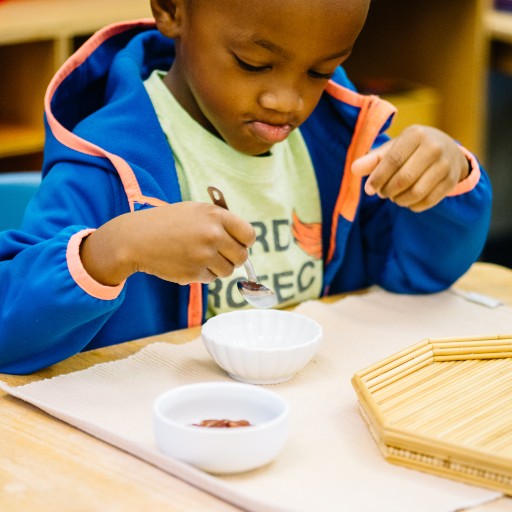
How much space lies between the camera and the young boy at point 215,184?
92 centimetres

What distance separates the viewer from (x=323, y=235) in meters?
1.36

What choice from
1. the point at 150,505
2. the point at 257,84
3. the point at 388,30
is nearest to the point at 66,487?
the point at 150,505

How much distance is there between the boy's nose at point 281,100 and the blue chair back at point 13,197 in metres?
0.43

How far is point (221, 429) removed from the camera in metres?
0.72

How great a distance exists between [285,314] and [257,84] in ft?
0.86

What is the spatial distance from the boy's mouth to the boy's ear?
16 cm

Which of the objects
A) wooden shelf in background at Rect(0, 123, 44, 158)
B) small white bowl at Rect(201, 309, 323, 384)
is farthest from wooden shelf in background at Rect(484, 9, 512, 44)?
small white bowl at Rect(201, 309, 323, 384)

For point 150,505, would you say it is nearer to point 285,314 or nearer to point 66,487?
point 66,487

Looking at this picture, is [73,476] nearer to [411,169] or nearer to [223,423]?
[223,423]

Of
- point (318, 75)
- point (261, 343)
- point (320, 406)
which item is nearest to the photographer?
point (320, 406)

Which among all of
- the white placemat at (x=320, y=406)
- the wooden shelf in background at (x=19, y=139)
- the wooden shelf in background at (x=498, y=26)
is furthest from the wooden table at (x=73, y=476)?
the wooden shelf in background at (x=498, y=26)

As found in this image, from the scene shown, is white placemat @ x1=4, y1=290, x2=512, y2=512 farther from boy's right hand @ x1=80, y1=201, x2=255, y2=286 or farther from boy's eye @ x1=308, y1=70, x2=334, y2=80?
boy's eye @ x1=308, y1=70, x2=334, y2=80

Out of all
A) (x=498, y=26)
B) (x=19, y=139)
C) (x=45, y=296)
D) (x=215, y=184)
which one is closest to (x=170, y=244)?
(x=45, y=296)

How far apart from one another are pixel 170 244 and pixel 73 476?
252 mm
